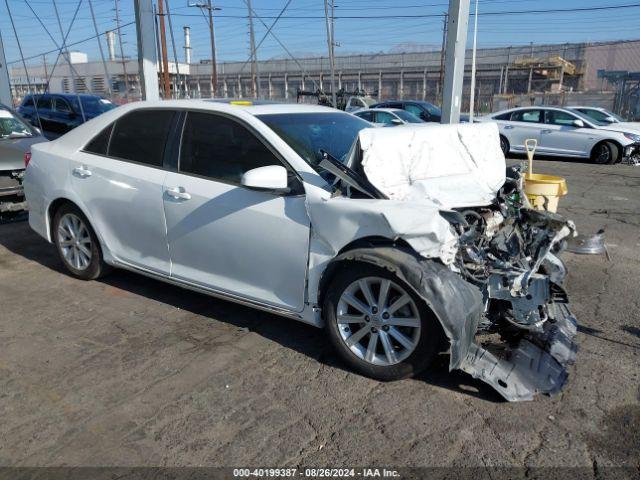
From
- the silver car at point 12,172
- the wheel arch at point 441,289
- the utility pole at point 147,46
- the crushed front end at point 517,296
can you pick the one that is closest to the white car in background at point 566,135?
the utility pole at point 147,46

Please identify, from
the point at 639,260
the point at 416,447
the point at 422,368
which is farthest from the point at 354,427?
the point at 639,260

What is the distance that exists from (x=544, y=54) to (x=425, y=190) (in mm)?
62354

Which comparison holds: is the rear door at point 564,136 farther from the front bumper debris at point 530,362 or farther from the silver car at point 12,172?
the silver car at point 12,172

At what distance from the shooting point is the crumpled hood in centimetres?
348

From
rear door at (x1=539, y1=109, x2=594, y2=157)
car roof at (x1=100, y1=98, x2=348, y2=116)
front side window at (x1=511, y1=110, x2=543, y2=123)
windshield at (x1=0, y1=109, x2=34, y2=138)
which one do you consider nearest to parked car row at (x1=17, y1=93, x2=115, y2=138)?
windshield at (x1=0, y1=109, x2=34, y2=138)

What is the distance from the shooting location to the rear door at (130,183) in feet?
14.0

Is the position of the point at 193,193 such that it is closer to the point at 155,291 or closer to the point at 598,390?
the point at 155,291

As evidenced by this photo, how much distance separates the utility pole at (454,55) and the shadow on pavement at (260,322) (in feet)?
15.8

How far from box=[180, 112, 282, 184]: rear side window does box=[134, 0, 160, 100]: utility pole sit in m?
5.50

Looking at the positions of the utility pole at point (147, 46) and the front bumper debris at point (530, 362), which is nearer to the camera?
the front bumper debris at point (530, 362)

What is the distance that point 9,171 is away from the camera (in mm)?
6988

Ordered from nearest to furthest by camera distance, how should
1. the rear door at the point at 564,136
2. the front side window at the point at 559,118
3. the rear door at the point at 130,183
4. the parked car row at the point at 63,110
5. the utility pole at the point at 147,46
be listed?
the rear door at the point at 130,183, the utility pole at the point at 147,46, the rear door at the point at 564,136, the front side window at the point at 559,118, the parked car row at the point at 63,110

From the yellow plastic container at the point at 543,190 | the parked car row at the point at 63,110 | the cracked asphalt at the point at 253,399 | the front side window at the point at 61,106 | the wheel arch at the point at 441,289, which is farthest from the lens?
the front side window at the point at 61,106

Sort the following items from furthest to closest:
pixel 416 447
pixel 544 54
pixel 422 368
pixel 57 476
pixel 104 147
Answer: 1. pixel 544 54
2. pixel 104 147
3. pixel 422 368
4. pixel 416 447
5. pixel 57 476
